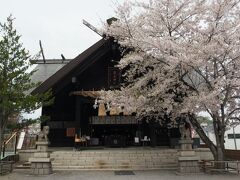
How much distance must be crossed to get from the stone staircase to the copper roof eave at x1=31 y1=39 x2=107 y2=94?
390 cm

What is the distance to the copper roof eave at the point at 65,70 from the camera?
16938 millimetres

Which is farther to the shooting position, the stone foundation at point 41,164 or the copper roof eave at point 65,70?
the copper roof eave at point 65,70

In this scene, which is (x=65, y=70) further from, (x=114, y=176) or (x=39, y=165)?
(x=114, y=176)

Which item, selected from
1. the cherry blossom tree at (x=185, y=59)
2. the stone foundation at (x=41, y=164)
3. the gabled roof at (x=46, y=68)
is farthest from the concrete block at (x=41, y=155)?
the gabled roof at (x=46, y=68)

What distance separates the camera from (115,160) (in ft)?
50.6

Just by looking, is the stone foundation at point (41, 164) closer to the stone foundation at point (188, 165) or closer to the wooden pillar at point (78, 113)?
the wooden pillar at point (78, 113)

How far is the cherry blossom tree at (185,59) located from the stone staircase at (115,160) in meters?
2.87

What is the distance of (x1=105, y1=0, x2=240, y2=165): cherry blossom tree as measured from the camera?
1271cm

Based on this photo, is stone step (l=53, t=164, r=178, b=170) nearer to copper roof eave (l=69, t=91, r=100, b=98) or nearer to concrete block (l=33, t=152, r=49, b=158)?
concrete block (l=33, t=152, r=49, b=158)

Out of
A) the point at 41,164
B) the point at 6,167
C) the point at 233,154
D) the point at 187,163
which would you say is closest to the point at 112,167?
the point at 41,164

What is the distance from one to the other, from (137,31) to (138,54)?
112 centimetres

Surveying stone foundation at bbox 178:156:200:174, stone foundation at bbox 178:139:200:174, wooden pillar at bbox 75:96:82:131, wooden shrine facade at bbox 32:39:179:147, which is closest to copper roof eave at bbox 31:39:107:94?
wooden shrine facade at bbox 32:39:179:147

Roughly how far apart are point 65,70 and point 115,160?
6.33 metres

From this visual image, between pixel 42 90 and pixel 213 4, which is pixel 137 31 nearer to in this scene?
pixel 213 4
